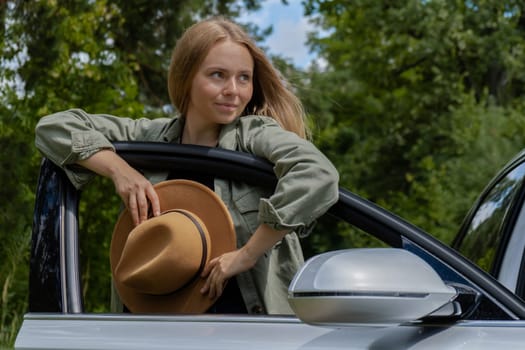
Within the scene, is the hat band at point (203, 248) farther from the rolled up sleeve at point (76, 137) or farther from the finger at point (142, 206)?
the rolled up sleeve at point (76, 137)

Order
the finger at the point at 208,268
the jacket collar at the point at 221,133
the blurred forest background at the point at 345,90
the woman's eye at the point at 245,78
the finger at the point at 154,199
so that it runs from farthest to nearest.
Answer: the blurred forest background at the point at 345,90 < the woman's eye at the point at 245,78 < the jacket collar at the point at 221,133 < the finger at the point at 154,199 < the finger at the point at 208,268

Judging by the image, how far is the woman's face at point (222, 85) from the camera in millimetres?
2447

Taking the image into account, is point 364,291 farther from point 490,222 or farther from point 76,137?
point 490,222

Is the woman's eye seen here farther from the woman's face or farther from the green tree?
the green tree

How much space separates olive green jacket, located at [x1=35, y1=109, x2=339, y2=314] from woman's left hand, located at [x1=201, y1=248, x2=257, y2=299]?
73mm

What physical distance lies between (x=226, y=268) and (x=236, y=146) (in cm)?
39

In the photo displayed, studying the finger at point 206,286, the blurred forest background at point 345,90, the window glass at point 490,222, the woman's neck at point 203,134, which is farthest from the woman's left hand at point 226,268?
the blurred forest background at point 345,90

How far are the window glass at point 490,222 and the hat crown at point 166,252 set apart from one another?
2.59 feet

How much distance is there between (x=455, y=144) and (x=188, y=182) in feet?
51.3

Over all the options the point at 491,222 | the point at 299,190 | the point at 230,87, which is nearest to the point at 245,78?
the point at 230,87

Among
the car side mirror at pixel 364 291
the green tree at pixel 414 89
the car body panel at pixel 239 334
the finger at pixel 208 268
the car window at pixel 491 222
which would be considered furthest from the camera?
the green tree at pixel 414 89

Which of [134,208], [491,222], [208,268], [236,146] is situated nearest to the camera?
[208,268]

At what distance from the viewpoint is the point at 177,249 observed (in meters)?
2.09

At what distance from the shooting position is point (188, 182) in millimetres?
2193
